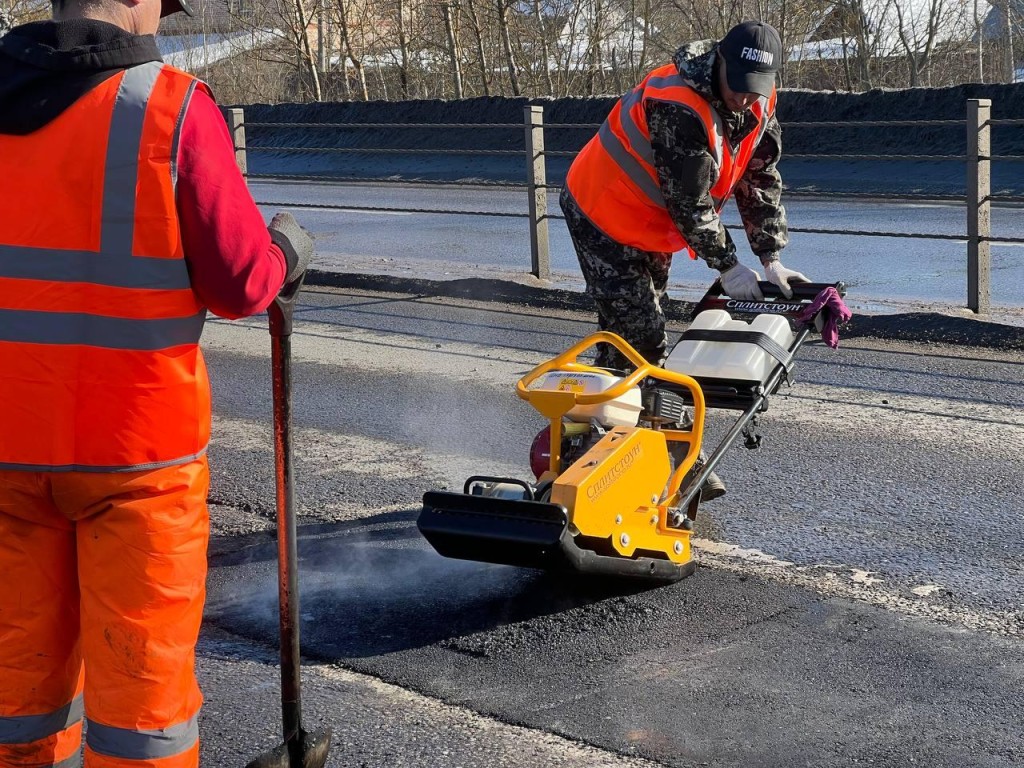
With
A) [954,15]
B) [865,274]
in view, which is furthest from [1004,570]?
[954,15]

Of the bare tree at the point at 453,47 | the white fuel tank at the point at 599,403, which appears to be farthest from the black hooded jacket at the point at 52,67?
the bare tree at the point at 453,47

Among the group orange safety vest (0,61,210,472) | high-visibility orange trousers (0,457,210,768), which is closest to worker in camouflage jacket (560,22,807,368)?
orange safety vest (0,61,210,472)

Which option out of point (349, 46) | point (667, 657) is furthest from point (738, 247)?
point (349, 46)

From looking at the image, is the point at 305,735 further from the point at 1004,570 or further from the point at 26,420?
the point at 1004,570

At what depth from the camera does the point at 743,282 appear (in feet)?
15.0

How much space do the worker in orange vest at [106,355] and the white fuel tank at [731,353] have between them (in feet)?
6.96

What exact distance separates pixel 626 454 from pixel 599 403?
24cm

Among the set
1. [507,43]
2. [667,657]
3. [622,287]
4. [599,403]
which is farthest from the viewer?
[507,43]

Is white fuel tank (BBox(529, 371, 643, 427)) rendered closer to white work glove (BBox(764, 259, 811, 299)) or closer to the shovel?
white work glove (BBox(764, 259, 811, 299))

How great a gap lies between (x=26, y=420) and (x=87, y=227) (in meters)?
0.37

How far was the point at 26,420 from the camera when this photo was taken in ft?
7.73

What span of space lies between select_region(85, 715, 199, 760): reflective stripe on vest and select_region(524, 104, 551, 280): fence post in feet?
25.9

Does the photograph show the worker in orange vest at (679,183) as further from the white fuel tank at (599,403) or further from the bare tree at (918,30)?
the bare tree at (918,30)

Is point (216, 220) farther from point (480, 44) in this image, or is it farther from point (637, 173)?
point (480, 44)
